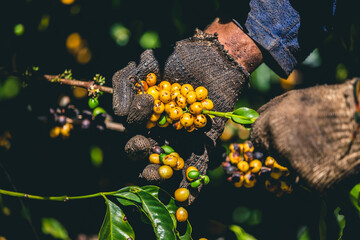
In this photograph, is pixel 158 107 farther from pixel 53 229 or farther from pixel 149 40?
pixel 53 229

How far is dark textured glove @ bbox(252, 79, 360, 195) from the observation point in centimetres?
133

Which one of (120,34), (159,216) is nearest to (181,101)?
(159,216)

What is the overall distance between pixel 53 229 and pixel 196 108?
179 centimetres

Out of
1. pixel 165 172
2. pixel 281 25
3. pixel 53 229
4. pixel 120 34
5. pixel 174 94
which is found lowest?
pixel 53 229

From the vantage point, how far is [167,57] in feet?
6.99

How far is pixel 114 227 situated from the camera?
68.4 inches

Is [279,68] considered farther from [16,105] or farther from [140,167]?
[16,105]

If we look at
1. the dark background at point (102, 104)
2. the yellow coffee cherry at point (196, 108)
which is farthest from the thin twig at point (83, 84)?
the yellow coffee cherry at point (196, 108)

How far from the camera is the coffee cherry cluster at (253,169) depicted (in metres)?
1.97

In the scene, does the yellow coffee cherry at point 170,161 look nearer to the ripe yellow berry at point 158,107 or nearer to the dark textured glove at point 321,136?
the ripe yellow berry at point 158,107

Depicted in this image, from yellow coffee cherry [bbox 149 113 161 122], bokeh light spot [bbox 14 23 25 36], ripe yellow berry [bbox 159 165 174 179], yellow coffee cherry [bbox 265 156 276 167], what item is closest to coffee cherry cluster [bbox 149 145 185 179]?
ripe yellow berry [bbox 159 165 174 179]

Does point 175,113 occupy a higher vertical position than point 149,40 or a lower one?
lower

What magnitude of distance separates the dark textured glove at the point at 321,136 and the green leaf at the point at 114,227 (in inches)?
42.3

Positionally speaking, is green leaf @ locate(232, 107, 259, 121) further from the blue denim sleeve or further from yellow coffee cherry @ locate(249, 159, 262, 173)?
the blue denim sleeve
